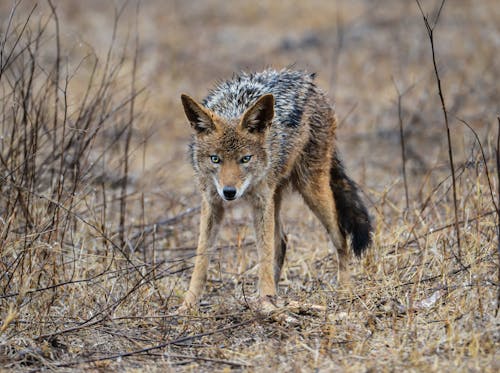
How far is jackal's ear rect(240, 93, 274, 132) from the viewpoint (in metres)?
5.35

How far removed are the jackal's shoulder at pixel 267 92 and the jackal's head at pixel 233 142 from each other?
27cm

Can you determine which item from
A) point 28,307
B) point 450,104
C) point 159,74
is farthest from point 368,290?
point 159,74

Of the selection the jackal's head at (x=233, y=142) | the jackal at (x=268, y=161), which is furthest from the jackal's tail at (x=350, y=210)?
the jackal's head at (x=233, y=142)

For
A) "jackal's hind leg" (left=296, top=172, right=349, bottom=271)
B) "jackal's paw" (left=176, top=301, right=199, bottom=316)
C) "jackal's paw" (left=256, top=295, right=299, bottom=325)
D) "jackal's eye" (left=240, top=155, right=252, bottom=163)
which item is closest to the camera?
"jackal's paw" (left=256, top=295, right=299, bottom=325)

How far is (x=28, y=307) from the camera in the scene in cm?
500

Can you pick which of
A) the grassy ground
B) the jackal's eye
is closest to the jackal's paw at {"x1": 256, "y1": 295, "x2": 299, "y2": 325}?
the grassy ground

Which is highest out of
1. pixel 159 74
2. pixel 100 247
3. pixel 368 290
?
pixel 159 74

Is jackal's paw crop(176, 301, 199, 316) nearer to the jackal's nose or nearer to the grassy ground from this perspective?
the grassy ground

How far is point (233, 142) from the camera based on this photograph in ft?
17.8

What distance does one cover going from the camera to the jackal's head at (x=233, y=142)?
5367 mm

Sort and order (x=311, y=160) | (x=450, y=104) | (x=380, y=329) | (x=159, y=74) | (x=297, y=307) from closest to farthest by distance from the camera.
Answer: (x=380, y=329) → (x=297, y=307) → (x=311, y=160) → (x=450, y=104) → (x=159, y=74)

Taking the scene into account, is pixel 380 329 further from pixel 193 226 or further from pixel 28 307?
pixel 193 226

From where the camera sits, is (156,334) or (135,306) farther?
(135,306)

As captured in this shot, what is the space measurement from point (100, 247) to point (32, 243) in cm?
167
